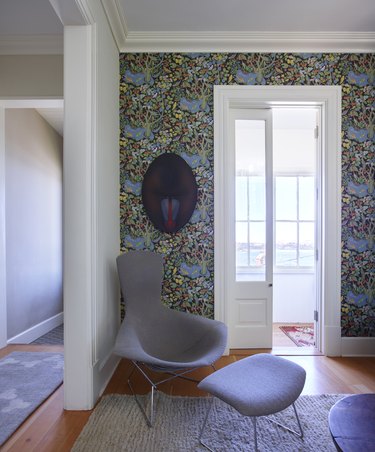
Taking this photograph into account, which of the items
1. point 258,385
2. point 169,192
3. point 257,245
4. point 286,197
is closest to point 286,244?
point 286,197

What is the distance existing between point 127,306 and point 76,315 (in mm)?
484

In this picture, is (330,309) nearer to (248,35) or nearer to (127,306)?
(127,306)

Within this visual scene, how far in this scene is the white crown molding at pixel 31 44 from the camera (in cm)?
287

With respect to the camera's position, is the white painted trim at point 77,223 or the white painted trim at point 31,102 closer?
the white painted trim at point 77,223

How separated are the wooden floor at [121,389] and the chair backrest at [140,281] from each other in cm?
58

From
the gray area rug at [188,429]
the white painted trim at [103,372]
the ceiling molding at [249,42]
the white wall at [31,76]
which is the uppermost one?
the ceiling molding at [249,42]

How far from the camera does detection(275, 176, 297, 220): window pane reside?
4445 mm

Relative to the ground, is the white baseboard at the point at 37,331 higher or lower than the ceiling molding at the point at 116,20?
lower

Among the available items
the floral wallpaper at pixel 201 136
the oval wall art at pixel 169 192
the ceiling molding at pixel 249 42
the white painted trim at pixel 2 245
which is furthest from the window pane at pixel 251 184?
the white painted trim at pixel 2 245

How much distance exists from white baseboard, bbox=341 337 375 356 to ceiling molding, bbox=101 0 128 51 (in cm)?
347

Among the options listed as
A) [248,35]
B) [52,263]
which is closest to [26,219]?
[52,263]

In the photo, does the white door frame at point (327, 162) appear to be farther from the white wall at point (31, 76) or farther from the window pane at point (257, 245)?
the white wall at point (31, 76)

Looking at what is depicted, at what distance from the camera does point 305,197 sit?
175 inches

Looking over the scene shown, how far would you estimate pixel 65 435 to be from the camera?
5.81 feet
